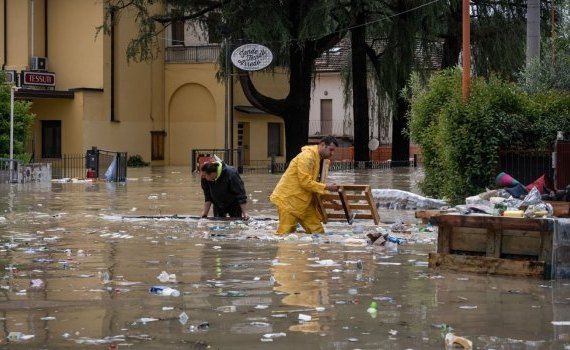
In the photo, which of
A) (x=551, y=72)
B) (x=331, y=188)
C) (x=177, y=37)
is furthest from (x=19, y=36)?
(x=331, y=188)

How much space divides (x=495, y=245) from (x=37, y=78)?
3793 cm

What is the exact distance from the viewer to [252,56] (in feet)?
132

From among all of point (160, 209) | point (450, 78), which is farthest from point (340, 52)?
point (160, 209)

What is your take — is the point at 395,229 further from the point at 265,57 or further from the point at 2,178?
the point at 265,57

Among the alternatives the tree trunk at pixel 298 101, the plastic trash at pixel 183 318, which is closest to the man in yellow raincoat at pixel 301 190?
the plastic trash at pixel 183 318

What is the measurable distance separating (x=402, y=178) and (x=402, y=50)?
7.74 metres

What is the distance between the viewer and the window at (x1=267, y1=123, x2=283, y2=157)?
186 feet

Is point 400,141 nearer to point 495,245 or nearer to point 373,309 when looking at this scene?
point 495,245

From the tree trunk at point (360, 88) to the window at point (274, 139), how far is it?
797 centimetres

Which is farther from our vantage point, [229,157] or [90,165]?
[229,157]

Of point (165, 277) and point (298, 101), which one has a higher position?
point (298, 101)

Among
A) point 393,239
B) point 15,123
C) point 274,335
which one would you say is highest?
point 15,123

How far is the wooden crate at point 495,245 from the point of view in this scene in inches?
445

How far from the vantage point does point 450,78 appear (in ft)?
87.0
